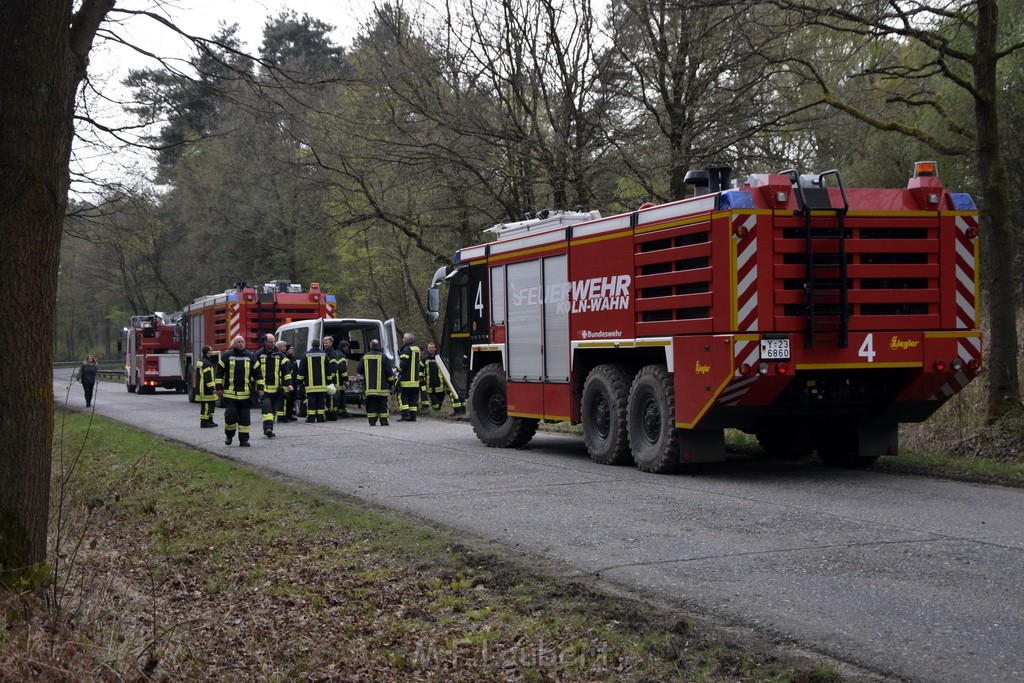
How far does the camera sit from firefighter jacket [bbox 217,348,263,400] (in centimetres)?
1727

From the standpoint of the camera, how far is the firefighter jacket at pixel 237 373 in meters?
17.3

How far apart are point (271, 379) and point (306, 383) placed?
3.22m

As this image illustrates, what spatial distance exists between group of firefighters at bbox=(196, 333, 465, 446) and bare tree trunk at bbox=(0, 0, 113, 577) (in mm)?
11656

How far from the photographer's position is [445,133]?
885 inches

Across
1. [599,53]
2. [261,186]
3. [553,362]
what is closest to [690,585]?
[553,362]

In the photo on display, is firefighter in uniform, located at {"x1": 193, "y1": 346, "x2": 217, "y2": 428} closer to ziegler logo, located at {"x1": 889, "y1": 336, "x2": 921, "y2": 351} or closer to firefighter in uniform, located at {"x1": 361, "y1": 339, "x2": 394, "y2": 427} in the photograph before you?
firefighter in uniform, located at {"x1": 361, "y1": 339, "x2": 394, "y2": 427}

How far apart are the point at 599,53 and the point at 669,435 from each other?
11639 millimetres

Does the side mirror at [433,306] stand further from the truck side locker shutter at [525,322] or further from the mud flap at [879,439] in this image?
the mud flap at [879,439]

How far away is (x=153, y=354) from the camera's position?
43.2 meters

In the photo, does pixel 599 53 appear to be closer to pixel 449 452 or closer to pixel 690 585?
pixel 449 452

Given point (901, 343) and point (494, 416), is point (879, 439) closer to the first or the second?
point (901, 343)

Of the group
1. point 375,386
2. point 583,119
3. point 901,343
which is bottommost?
point 375,386

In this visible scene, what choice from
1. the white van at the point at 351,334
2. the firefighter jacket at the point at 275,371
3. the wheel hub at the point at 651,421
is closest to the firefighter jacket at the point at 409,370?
the firefighter jacket at the point at 275,371

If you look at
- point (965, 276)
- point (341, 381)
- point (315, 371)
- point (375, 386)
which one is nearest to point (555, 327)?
point (965, 276)
